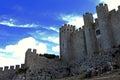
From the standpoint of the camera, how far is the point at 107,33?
37.8m

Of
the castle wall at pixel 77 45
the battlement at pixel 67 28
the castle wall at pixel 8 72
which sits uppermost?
the battlement at pixel 67 28

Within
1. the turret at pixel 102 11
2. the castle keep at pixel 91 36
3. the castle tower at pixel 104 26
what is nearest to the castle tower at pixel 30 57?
the castle keep at pixel 91 36

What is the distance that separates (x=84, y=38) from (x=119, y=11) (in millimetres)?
10302

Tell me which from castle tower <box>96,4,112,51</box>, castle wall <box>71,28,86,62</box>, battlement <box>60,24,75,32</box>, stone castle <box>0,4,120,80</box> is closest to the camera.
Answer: stone castle <box>0,4,120,80</box>

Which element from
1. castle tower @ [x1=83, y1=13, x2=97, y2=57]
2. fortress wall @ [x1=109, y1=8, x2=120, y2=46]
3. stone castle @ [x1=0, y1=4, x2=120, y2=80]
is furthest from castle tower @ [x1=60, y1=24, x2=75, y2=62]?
fortress wall @ [x1=109, y1=8, x2=120, y2=46]

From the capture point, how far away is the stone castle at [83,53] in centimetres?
3306

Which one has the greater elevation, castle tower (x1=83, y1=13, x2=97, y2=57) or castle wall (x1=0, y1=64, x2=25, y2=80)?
castle tower (x1=83, y1=13, x2=97, y2=57)

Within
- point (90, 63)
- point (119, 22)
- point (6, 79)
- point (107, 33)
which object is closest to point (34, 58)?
point (6, 79)

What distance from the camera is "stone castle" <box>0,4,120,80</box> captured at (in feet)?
108

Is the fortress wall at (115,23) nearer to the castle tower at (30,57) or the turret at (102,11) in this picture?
the turret at (102,11)

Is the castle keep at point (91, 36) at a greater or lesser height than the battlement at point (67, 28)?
lesser

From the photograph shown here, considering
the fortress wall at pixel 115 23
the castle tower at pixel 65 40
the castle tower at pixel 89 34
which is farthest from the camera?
the castle tower at pixel 65 40

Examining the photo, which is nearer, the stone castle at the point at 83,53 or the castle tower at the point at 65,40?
the stone castle at the point at 83,53

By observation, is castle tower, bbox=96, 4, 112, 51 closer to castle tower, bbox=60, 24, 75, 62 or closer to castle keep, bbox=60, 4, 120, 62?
castle keep, bbox=60, 4, 120, 62
